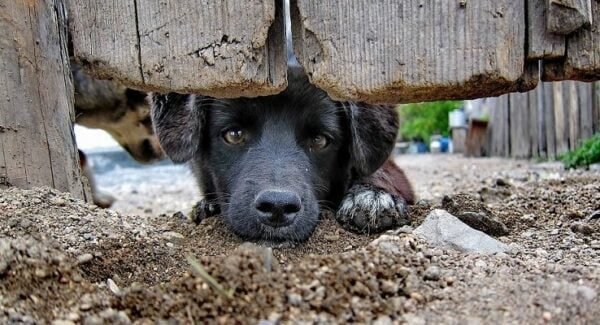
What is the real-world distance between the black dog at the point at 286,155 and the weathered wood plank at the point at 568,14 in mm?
1292

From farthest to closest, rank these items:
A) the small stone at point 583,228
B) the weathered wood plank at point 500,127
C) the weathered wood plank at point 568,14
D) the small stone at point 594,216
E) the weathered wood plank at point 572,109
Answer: the weathered wood plank at point 500,127, the weathered wood plank at point 572,109, the small stone at point 594,216, the small stone at point 583,228, the weathered wood plank at point 568,14

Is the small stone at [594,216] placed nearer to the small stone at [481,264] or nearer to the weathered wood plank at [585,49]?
the weathered wood plank at [585,49]

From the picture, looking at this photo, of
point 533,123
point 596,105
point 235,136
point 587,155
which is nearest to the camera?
point 235,136

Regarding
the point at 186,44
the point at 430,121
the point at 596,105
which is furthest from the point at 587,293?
the point at 430,121

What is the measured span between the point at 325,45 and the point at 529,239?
1.15 metres

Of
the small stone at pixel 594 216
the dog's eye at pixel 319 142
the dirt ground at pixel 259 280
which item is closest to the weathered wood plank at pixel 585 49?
the dirt ground at pixel 259 280

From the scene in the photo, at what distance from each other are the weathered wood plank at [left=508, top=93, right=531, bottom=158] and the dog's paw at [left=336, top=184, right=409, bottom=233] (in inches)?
308

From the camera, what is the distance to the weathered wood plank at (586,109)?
824cm

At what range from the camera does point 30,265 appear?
187 cm

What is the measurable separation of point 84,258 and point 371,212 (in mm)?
1568

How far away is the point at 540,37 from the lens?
2408 mm

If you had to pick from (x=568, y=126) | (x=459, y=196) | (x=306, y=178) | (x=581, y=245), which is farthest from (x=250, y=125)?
(x=568, y=126)

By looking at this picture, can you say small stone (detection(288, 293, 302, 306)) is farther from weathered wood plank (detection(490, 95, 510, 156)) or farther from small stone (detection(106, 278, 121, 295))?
weathered wood plank (detection(490, 95, 510, 156))

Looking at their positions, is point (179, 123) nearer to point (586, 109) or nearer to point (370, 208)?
point (370, 208)
